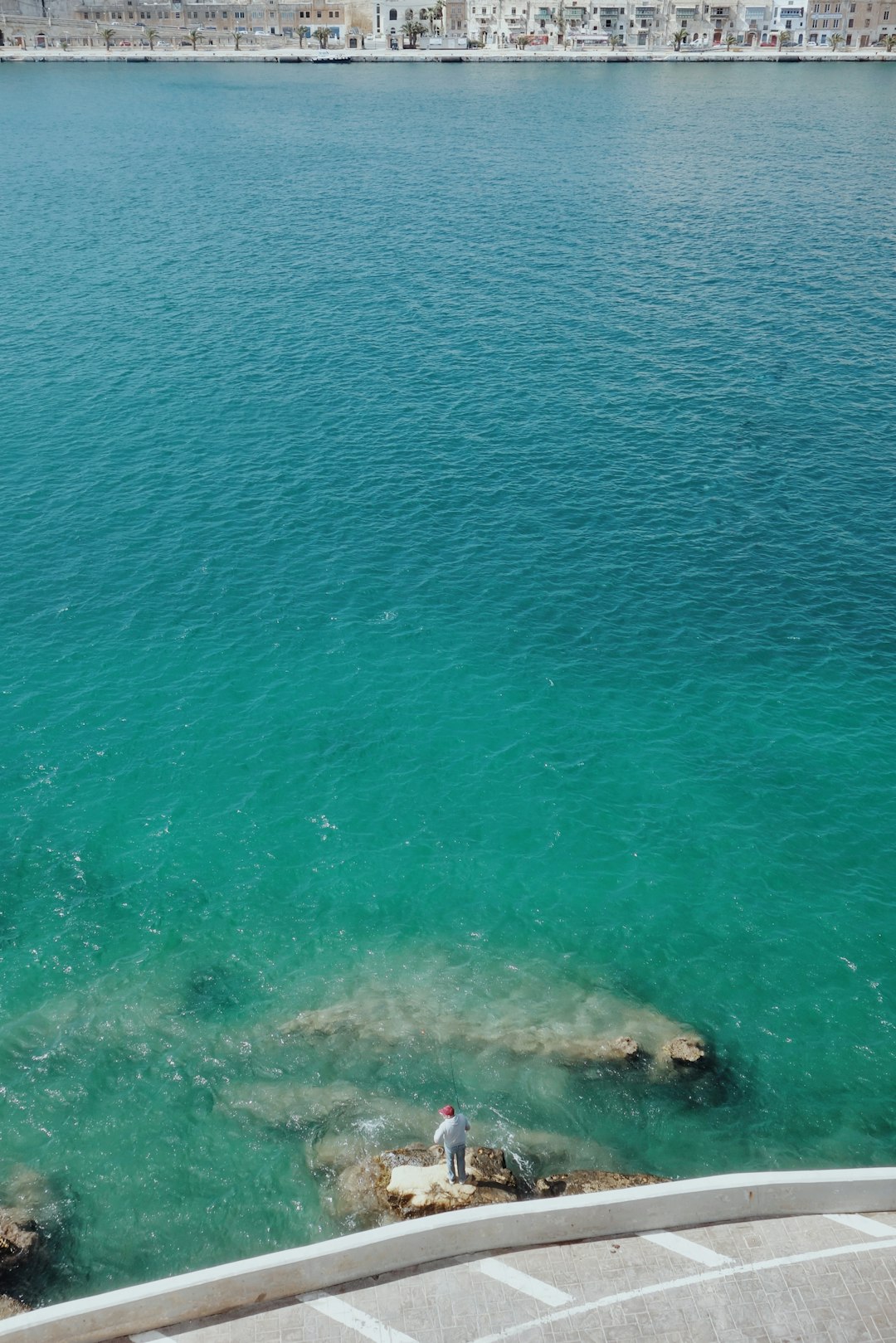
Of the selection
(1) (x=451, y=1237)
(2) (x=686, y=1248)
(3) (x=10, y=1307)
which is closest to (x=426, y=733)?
(1) (x=451, y=1237)

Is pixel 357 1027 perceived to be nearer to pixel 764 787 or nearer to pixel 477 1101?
pixel 477 1101

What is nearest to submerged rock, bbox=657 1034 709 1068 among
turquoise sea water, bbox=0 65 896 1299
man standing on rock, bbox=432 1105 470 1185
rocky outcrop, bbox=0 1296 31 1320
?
turquoise sea water, bbox=0 65 896 1299

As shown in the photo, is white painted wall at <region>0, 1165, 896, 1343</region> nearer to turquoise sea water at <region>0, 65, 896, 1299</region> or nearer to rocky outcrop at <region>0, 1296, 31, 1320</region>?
rocky outcrop at <region>0, 1296, 31, 1320</region>

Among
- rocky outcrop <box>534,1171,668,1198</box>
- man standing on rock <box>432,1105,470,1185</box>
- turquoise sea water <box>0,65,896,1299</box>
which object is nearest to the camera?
man standing on rock <box>432,1105,470,1185</box>

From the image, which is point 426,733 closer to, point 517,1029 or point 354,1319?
point 517,1029

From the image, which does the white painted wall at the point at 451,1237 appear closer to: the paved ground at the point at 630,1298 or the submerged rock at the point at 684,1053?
the paved ground at the point at 630,1298

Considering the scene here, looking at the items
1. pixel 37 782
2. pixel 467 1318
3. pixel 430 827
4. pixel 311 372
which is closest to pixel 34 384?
pixel 311 372

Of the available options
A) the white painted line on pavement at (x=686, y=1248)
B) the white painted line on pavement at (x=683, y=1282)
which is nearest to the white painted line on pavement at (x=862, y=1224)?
the white painted line on pavement at (x=683, y=1282)
